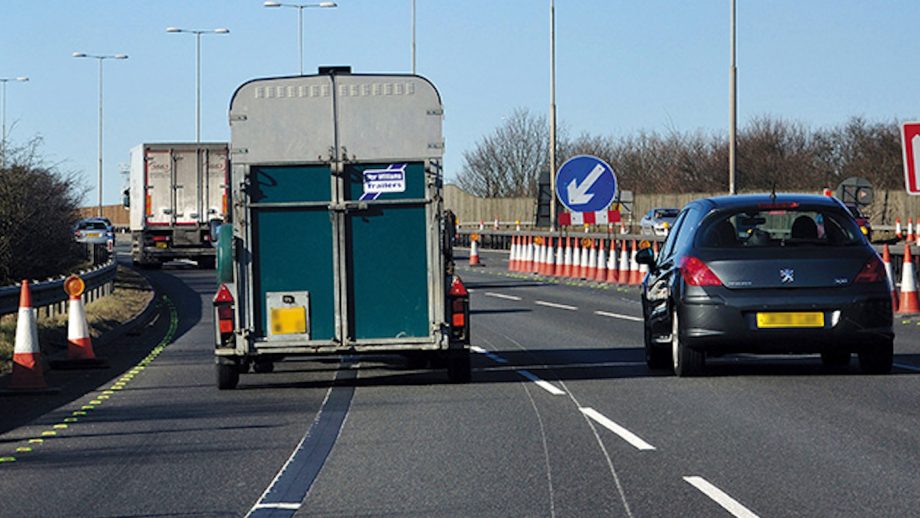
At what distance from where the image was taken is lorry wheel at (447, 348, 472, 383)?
48.1 feet

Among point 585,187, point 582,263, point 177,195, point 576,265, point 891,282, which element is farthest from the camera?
point 177,195

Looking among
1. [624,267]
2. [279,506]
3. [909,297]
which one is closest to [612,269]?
[624,267]

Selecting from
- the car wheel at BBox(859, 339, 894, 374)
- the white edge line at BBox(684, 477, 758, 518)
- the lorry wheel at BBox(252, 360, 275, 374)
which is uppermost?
the car wheel at BBox(859, 339, 894, 374)

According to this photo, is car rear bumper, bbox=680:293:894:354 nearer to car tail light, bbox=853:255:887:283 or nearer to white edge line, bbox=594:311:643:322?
car tail light, bbox=853:255:887:283

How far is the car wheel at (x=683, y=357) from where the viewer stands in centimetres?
1461

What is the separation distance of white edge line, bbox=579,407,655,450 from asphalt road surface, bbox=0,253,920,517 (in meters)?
0.03

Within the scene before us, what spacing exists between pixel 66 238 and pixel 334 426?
95.3ft

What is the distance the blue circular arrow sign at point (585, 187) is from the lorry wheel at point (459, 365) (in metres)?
19.0

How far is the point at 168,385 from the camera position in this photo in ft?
50.1

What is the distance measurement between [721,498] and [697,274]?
606 cm

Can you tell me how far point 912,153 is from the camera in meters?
18.5

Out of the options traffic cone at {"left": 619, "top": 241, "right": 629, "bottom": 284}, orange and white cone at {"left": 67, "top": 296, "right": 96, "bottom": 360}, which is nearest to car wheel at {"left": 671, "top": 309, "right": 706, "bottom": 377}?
orange and white cone at {"left": 67, "top": 296, "right": 96, "bottom": 360}

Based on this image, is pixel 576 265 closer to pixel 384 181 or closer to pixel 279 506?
pixel 384 181

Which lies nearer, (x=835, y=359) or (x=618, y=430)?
(x=618, y=430)
